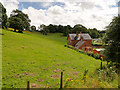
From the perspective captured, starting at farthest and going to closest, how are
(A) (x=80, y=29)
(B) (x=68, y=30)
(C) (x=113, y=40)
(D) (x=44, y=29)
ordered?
1. (B) (x=68, y=30)
2. (D) (x=44, y=29)
3. (A) (x=80, y=29)
4. (C) (x=113, y=40)

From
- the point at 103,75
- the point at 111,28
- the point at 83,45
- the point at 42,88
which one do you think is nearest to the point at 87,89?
the point at 103,75

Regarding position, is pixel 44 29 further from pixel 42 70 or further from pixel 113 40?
pixel 113 40

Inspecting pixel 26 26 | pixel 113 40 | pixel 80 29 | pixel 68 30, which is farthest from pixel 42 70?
pixel 68 30

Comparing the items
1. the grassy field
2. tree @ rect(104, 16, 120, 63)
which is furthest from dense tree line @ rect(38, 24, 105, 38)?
tree @ rect(104, 16, 120, 63)

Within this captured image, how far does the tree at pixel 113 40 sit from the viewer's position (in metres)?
12.1

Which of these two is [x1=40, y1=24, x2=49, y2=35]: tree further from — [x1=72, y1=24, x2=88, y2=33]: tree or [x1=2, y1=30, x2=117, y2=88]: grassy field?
[x1=2, y1=30, x2=117, y2=88]: grassy field

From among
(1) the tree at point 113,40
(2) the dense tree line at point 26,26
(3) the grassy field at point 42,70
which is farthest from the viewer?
(2) the dense tree line at point 26,26

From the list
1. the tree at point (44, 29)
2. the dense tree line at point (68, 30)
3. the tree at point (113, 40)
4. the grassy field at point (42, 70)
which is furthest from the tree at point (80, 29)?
the tree at point (113, 40)

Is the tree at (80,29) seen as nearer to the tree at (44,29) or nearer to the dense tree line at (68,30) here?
the dense tree line at (68,30)

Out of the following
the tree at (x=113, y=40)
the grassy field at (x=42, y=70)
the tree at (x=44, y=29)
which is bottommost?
the grassy field at (x=42, y=70)

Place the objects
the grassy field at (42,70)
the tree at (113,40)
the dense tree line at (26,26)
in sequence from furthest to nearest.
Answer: the dense tree line at (26,26), the tree at (113,40), the grassy field at (42,70)

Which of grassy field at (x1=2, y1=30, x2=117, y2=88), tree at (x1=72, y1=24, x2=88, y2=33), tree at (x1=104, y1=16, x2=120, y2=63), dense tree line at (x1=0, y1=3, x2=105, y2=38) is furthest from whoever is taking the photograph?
tree at (x1=72, y1=24, x2=88, y2=33)

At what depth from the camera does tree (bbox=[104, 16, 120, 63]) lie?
1215 cm

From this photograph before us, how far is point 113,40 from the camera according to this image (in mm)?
12734
